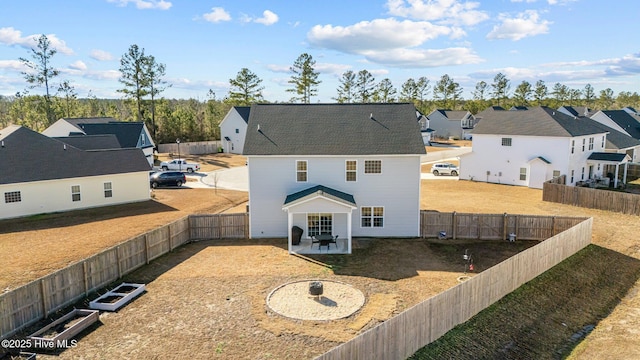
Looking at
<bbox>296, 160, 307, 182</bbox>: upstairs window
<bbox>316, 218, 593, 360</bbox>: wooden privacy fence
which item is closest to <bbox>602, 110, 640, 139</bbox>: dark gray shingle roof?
<bbox>316, 218, 593, 360</bbox>: wooden privacy fence

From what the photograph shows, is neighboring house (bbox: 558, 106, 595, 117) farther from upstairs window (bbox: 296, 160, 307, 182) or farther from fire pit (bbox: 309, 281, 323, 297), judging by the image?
fire pit (bbox: 309, 281, 323, 297)

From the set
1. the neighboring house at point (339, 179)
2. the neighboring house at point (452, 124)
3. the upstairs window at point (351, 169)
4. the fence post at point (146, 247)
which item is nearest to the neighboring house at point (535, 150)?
the neighboring house at point (339, 179)

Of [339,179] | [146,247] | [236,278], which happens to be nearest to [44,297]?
[146,247]

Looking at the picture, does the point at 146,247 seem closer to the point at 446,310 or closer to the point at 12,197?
the point at 446,310

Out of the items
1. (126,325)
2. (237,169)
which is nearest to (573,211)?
(126,325)

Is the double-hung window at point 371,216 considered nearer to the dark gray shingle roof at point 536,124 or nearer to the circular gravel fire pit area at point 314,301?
the circular gravel fire pit area at point 314,301

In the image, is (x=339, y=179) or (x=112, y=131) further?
(x=112, y=131)

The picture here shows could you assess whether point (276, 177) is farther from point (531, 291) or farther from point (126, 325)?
point (531, 291)
